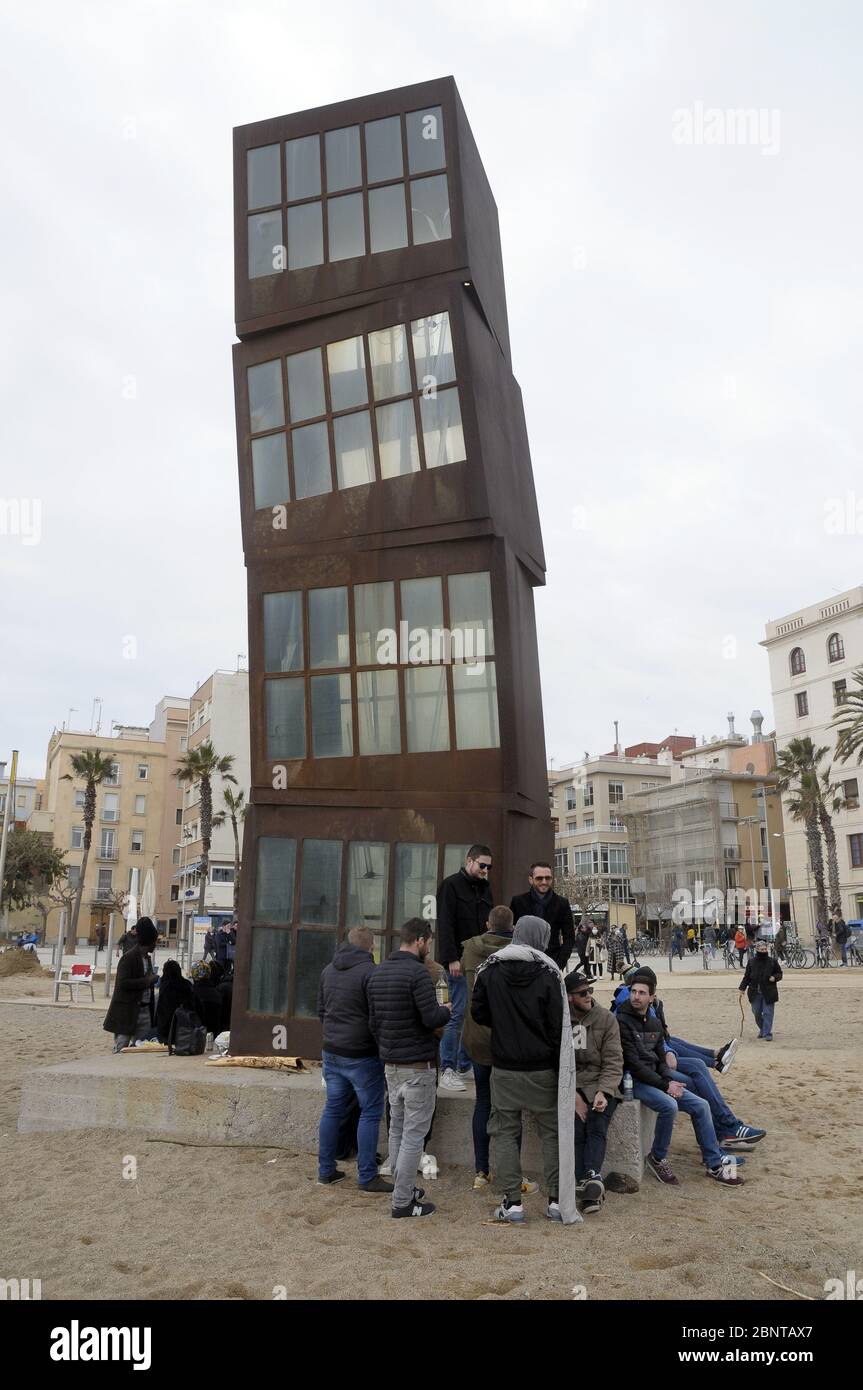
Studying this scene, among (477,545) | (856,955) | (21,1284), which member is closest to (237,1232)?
(21,1284)

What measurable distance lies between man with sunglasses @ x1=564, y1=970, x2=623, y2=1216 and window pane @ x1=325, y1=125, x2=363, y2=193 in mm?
9499

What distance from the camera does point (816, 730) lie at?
6588 centimetres

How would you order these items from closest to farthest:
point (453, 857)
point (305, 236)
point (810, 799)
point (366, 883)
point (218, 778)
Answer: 1. point (453, 857)
2. point (366, 883)
3. point (305, 236)
4. point (810, 799)
5. point (218, 778)

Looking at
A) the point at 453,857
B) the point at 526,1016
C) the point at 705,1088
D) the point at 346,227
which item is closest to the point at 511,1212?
the point at 526,1016

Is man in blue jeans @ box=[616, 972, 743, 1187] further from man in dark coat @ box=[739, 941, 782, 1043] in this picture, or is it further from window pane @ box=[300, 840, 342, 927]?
man in dark coat @ box=[739, 941, 782, 1043]

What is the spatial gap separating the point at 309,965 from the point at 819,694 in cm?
6156

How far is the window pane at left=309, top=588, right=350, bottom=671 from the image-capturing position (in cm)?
1124

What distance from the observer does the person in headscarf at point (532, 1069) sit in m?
6.84

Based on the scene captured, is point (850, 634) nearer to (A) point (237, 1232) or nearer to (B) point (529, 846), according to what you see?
(B) point (529, 846)

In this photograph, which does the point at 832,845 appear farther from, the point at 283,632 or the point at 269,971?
the point at 269,971

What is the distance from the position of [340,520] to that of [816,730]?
60553 millimetres

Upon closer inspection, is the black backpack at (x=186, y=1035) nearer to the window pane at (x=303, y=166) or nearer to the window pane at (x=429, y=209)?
the window pane at (x=429, y=209)

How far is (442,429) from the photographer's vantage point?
11031mm
